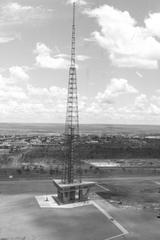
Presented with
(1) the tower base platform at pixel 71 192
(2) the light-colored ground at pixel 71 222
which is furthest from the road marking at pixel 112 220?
(1) the tower base platform at pixel 71 192

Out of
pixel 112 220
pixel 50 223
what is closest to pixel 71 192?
pixel 50 223

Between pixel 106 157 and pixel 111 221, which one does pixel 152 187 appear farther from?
pixel 106 157

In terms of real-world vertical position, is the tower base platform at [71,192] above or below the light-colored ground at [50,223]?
above

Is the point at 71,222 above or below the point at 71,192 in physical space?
below

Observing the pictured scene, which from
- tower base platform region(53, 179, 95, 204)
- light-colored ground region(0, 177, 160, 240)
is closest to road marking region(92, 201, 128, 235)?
light-colored ground region(0, 177, 160, 240)

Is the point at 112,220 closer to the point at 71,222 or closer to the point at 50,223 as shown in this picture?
the point at 71,222

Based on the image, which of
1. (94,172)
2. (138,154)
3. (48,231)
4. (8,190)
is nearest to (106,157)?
(138,154)

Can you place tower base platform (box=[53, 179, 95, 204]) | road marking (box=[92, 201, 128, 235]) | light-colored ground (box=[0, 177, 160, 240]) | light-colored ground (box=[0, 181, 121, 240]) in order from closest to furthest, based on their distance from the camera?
light-colored ground (box=[0, 181, 121, 240])
light-colored ground (box=[0, 177, 160, 240])
road marking (box=[92, 201, 128, 235])
tower base platform (box=[53, 179, 95, 204])

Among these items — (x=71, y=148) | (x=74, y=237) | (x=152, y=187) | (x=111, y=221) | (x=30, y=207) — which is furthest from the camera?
(x=152, y=187)

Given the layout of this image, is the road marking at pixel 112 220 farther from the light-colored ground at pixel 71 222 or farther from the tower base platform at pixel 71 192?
the tower base platform at pixel 71 192

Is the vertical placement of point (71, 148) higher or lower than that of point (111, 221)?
higher

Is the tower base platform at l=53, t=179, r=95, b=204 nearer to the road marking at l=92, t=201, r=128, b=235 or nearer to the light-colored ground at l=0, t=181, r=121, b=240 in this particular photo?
the road marking at l=92, t=201, r=128, b=235
